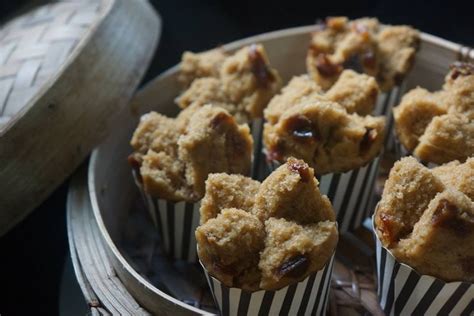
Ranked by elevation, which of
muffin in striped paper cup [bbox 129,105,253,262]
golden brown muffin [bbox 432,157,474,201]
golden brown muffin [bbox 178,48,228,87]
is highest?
golden brown muffin [bbox 432,157,474,201]

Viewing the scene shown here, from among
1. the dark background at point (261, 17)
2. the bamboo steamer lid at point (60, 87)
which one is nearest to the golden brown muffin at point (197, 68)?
the bamboo steamer lid at point (60, 87)

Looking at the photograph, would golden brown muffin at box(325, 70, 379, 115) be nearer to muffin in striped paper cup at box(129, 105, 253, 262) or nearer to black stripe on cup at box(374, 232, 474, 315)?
muffin in striped paper cup at box(129, 105, 253, 262)

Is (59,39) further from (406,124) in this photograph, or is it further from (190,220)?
(406,124)

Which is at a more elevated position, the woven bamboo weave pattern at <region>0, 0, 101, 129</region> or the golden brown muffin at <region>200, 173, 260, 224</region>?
the woven bamboo weave pattern at <region>0, 0, 101, 129</region>

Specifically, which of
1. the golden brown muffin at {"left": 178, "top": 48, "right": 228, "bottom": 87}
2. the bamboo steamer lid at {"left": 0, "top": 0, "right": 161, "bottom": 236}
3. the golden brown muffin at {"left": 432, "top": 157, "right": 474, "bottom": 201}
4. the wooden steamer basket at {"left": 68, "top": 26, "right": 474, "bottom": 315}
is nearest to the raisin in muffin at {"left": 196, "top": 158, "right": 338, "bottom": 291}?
the wooden steamer basket at {"left": 68, "top": 26, "right": 474, "bottom": 315}

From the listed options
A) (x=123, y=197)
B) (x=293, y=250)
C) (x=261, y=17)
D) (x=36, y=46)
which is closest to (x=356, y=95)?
(x=293, y=250)

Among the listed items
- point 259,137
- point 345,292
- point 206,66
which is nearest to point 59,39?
point 206,66
